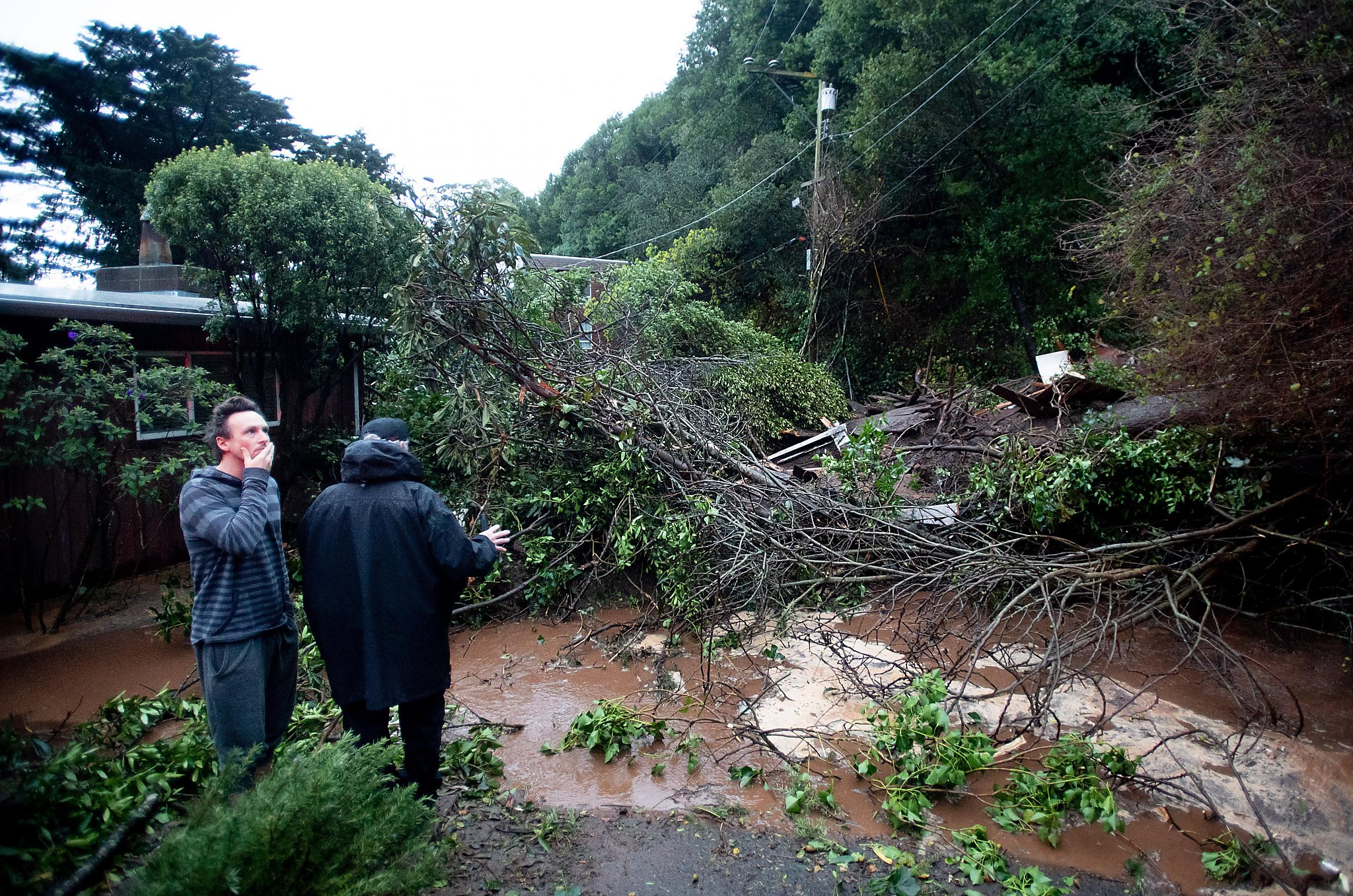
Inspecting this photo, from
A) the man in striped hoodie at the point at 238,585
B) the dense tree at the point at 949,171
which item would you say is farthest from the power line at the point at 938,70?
the man in striped hoodie at the point at 238,585

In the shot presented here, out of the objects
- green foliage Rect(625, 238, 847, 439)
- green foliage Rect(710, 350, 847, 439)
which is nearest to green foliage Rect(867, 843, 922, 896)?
green foliage Rect(710, 350, 847, 439)

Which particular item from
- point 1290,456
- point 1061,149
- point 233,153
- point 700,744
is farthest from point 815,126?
point 700,744

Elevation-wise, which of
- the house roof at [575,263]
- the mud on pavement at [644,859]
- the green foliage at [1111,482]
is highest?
the house roof at [575,263]

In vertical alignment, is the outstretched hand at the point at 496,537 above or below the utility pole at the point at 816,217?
below

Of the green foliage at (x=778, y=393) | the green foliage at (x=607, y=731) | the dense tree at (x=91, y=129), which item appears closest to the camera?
the dense tree at (x=91, y=129)

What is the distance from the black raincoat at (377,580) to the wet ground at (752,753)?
75 centimetres

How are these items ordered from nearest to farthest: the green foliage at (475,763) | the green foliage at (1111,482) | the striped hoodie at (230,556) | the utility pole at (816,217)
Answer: the striped hoodie at (230,556) < the green foliage at (475,763) < the green foliage at (1111,482) < the utility pole at (816,217)

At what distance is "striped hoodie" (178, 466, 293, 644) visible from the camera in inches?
104

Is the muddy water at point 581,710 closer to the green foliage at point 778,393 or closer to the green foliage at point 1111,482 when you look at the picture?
the green foliage at point 1111,482

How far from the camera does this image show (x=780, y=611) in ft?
17.1

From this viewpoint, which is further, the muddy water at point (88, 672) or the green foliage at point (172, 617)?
the green foliage at point (172, 617)

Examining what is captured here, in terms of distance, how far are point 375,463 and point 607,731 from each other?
2041mm

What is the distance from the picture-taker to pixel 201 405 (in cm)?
674

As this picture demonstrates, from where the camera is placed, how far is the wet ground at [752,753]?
10.2 feet
